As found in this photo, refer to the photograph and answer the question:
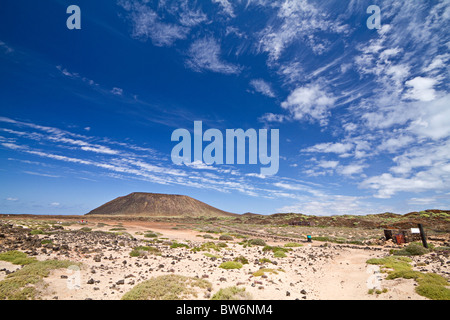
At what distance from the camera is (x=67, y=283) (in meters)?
10.3

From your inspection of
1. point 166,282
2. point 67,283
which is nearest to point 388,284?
point 166,282

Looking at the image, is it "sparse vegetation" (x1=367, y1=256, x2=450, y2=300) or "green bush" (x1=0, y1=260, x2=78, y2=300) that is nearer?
"green bush" (x1=0, y1=260, x2=78, y2=300)

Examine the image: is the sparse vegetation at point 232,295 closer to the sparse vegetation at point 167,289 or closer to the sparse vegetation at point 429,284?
the sparse vegetation at point 167,289

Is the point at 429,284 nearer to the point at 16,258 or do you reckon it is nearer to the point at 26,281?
the point at 26,281

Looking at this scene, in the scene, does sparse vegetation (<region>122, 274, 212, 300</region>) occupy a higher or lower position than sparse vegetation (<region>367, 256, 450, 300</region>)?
lower

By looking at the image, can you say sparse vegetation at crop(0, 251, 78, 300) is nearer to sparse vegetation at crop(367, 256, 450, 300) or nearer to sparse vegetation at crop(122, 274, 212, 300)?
sparse vegetation at crop(122, 274, 212, 300)

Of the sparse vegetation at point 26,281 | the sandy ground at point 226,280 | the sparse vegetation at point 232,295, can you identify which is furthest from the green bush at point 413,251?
the sparse vegetation at point 26,281

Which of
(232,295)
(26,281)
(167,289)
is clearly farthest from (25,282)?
(232,295)

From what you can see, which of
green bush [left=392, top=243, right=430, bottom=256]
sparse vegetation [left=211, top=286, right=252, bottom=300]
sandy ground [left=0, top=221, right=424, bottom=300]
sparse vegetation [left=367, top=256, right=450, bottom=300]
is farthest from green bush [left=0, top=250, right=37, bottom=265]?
green bush [left=392, top=243, right=430, bottom=256]

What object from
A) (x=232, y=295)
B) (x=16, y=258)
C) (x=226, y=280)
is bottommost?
(x=226, y=280)

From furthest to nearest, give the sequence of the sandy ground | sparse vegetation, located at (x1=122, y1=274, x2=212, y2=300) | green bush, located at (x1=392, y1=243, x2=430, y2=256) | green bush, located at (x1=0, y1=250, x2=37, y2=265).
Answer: green bush, located at (x1=392, y1=243, x2=430, y2=256), green bush, located at (x1=0, y1=250, x2=37, y2=265), the sandy ground, sparse vegetation, located at (x1=122, y1=274, x2=212, y2=300)
